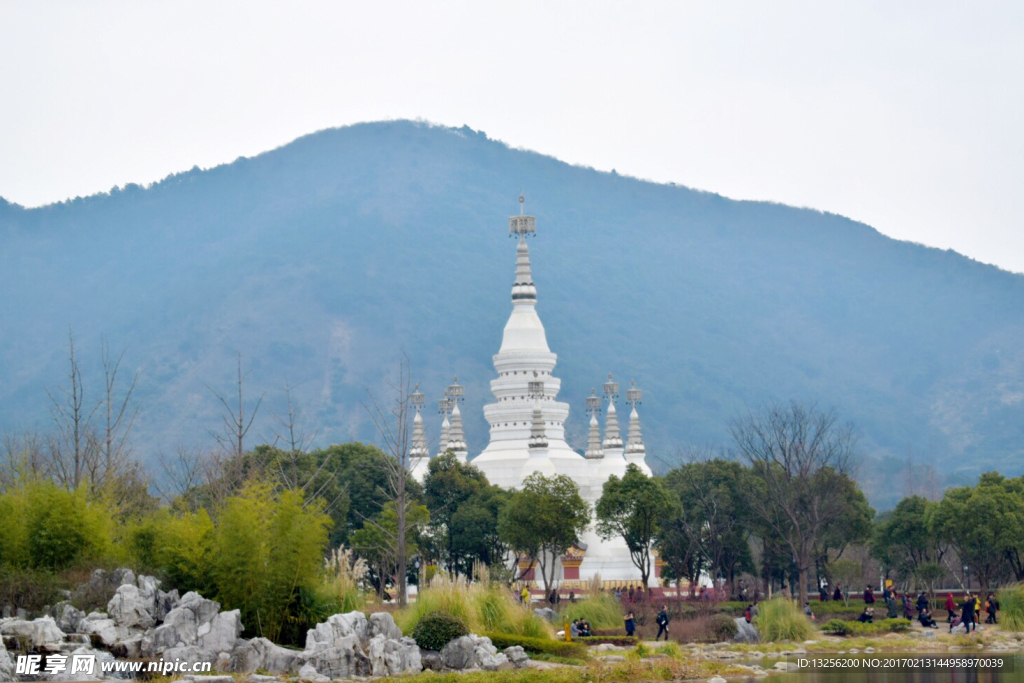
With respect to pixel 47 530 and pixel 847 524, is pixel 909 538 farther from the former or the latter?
pixel 47 530

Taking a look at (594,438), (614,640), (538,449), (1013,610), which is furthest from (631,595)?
(594,438)

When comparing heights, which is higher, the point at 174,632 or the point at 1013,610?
the point at 1013,610

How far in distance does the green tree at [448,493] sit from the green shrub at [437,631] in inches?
1017

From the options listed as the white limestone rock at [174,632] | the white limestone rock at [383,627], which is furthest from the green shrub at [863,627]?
the white limestone rock at [174,632]

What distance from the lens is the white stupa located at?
6250 centimetres

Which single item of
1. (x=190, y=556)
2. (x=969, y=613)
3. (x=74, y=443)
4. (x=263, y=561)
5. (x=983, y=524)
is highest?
(x=74, y=443)

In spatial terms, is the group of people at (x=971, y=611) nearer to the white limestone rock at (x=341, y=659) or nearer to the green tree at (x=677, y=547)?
the green tree at (x=677, y=547)

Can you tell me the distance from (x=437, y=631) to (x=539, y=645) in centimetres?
286

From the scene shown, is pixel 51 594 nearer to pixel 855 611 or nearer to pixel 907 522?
pixel 855 611

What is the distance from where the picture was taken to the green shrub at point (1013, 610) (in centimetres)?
3816

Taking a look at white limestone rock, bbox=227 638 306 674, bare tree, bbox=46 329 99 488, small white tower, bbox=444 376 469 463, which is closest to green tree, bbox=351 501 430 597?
bare tree, bbox=46 329 99 488

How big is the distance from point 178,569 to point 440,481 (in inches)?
1132

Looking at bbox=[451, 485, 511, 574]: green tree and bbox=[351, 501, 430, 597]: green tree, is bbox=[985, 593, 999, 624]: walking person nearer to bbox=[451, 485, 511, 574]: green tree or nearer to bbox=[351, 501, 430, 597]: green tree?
bbox=[351, 501, 430, 597]: green tree

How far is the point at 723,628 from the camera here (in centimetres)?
3675
